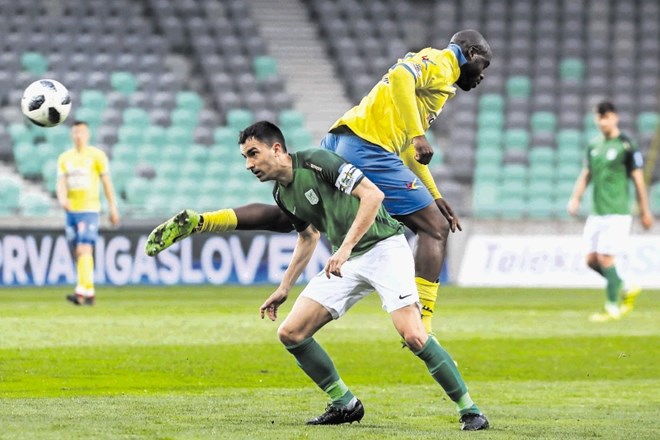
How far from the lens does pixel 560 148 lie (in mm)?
24766

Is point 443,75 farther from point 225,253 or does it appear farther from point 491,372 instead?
point 225,253

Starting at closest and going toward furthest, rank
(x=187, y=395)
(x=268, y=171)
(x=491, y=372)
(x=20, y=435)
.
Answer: (x=20, y=435) < (x=268, y=171) < (x=187, y=395) < (x=491, y=372)

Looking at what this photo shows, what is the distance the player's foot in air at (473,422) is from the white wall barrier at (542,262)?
535 inches

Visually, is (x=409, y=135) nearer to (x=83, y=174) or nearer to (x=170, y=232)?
(x=170, y=232)

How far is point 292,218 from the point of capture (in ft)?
21.7

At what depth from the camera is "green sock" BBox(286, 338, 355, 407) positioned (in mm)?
6555

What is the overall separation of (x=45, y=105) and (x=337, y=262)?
4188 mm

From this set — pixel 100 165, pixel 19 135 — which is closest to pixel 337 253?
pixel 100 165

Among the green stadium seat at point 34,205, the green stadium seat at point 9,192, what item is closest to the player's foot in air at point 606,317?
the green stadium seat at point 34,205

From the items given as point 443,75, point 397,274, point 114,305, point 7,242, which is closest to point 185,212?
point 397,274

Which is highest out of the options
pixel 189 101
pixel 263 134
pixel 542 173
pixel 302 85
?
pixel 263 134

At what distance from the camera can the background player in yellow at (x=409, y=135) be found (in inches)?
304

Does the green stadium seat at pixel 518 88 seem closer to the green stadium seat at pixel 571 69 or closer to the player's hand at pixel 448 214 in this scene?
the green stadium seat at pixel 571 69

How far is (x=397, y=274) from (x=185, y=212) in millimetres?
1063
